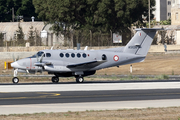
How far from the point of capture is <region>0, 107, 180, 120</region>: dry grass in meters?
13.7

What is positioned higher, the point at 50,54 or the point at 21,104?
the point at 50,54

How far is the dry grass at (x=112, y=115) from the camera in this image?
13.7 m

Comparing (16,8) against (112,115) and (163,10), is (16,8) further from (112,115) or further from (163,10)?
(112,115)

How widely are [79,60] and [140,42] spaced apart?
6.13m

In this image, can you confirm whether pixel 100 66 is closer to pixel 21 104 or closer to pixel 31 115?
pixel 21 104

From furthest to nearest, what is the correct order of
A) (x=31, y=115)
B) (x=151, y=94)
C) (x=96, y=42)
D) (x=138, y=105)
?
(x=96, y=42) < (x=151, y=94) < (x=138, y=105) < (x=31, y=115)

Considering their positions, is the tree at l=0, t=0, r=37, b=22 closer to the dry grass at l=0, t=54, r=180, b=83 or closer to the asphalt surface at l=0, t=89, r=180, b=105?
the dry grass at l=0, t=54, r=180, b=83

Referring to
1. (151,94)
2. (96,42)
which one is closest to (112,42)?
(96,42)

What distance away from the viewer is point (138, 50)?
32.1 m

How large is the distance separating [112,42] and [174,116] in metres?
44.1

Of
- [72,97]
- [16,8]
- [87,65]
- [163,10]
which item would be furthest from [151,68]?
[163,10]

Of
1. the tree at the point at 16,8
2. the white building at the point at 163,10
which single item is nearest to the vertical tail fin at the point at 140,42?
the tree at the point at 16,8

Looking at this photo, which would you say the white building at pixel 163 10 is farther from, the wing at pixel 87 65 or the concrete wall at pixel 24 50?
the wing at pixel 87 65

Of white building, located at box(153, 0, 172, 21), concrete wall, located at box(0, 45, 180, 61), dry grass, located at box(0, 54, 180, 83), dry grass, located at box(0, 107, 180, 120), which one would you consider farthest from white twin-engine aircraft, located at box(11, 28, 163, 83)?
white building, located at box(153, 0, 172, 21)
